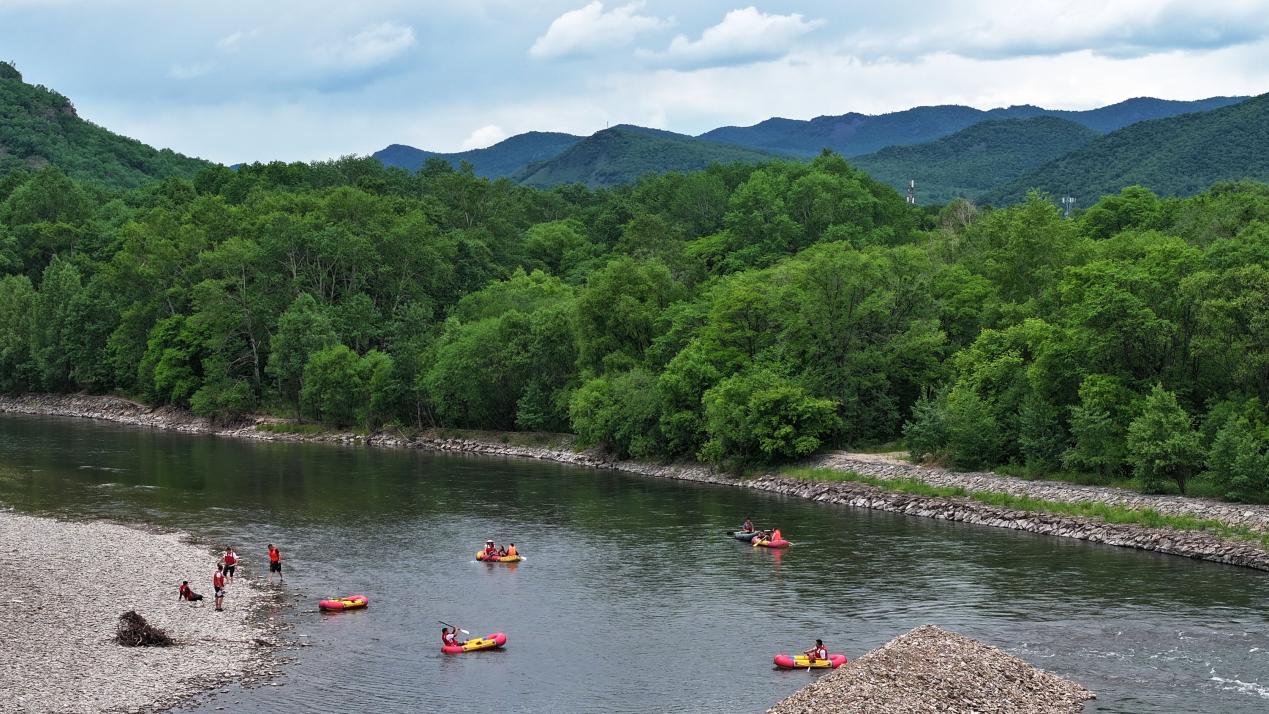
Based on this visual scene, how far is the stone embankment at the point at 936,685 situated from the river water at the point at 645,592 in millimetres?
1764

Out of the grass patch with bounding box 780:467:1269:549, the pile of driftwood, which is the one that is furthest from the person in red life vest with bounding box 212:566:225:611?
the grass patch with bounding box 780:467:1269:549

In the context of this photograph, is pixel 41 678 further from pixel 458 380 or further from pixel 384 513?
pixel 458 380

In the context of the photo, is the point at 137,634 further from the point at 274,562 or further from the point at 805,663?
the point at 805,663

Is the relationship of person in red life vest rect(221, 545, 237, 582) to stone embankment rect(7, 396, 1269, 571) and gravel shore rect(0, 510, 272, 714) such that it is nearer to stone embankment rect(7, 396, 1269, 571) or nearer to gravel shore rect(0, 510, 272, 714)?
gravel shore rect(0, 510, 272, 714)

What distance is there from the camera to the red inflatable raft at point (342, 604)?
4925 centimetres

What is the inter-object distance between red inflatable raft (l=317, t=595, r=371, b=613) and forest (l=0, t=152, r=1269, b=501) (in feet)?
133

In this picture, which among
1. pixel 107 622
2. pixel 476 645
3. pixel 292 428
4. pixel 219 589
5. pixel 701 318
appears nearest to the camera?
pixel 476 645

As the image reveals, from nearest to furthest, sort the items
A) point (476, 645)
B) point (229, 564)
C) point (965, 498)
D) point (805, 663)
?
point (805, 663), point (476, 645), point (229, 564), point (965, 498)

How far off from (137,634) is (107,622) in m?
3.53

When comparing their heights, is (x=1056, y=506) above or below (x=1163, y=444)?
below

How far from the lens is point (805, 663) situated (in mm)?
41250

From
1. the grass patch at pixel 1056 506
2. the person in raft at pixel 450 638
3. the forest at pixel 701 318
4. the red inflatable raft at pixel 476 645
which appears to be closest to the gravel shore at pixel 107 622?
the person in raft at pixel 450 638

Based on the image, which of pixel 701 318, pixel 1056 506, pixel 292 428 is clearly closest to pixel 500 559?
pixel 1056 506

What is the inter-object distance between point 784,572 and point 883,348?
37.6m
